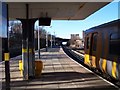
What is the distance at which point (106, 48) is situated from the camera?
17938mm

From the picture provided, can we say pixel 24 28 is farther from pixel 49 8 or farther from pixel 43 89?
pixel 43 89

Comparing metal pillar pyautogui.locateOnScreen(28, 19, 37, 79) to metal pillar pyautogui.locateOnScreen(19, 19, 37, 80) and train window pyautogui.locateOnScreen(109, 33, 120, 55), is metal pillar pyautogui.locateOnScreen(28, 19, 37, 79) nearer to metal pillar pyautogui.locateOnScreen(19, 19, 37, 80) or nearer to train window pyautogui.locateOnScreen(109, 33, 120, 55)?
metal pillar pyautogui.locateOnScreen(19, 19, 37, 80)

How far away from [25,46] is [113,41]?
448 centimetres

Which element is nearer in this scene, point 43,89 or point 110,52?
point 43,89

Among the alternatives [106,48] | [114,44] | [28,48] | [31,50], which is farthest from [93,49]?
[114,44]

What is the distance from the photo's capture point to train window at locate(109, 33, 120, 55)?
50.5 feet

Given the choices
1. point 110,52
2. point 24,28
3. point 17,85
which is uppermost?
point 24,28

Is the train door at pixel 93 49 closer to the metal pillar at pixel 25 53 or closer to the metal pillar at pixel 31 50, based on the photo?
the metal pillar at pixel 31 50

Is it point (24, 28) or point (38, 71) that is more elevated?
point (24, 28)

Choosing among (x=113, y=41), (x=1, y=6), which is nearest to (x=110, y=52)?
(x=113, y=41)

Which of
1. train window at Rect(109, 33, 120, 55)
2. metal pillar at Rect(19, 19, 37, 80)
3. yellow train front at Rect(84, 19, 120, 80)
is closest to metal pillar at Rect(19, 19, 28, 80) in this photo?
metal pillar at Rect(19, 19, 37, 80)

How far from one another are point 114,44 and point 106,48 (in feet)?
5.79

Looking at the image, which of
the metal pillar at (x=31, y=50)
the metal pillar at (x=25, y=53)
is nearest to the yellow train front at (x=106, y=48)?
the metal pillar at (x=31, y=50)

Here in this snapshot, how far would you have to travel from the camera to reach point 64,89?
13969 mm
